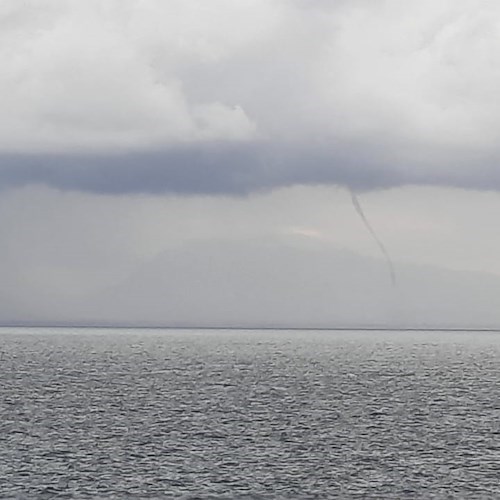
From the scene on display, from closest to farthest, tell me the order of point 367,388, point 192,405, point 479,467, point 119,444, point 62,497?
point 62,497 < point 479,467 < point 119,444 < point 192,405 < point 367,388

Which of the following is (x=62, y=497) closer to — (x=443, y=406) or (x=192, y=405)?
(x=192, y=405)

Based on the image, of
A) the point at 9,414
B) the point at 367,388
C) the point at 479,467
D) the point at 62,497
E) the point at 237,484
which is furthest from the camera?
the point at 367,388

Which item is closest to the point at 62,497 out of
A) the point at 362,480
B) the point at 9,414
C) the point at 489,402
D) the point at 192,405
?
the point at 362,480

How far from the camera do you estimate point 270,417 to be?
9062 cm

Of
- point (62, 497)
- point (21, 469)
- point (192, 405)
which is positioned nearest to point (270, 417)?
point (192, 405)

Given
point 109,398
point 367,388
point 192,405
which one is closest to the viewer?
point 192,405

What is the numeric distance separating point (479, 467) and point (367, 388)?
6838cm

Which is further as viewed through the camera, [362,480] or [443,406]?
[443,406]

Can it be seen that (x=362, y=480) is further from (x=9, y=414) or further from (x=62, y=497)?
(x=9, y=414)

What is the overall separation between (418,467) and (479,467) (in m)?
3.81

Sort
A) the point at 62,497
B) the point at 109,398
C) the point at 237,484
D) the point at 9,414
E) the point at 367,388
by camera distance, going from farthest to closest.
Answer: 1. the point at 367,388
2. the point at 109,398
3. the point at 9,414
4. the point at 237,484
5. the point at 62,497

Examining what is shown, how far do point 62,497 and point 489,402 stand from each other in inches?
2682

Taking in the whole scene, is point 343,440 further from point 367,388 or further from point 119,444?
point 367,388

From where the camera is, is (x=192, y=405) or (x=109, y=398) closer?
(x=192, y=405)
